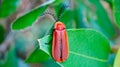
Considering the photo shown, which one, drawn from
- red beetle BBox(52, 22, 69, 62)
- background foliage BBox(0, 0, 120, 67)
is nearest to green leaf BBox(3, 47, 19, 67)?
background foliage BBox(0, 0, 120, 67)

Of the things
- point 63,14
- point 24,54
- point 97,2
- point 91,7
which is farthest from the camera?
point 24,54

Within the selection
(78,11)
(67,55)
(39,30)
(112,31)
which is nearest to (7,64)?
(39,30)

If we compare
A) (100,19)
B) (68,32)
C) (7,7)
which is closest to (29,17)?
(68,32)

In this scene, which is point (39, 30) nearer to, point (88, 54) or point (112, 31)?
point (112, 31)

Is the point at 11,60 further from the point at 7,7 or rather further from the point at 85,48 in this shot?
the point at 85,48

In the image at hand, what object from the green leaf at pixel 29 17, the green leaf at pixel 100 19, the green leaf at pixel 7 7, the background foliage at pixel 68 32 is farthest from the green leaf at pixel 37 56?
the green leaf at pixel 100 19

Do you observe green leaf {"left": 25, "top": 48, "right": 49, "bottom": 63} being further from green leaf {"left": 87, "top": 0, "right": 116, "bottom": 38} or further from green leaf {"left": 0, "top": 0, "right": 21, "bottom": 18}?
green leaf {"left": 87, "top": 0, "right": 116, "bottom": 38}
